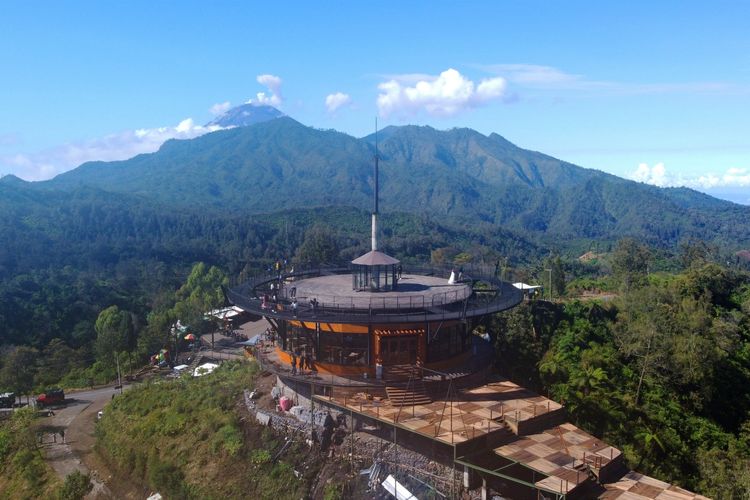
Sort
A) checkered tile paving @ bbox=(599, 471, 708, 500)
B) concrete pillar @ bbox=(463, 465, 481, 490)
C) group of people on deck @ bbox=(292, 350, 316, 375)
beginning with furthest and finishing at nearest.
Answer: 1. group of people on deck @ bbox=(292, 350, 316, 375)
2. concrete pillar @ bbox=(463, 465, 481, 490)
3. checkered tile paving @ bbox=(599, 471, 708, 500)

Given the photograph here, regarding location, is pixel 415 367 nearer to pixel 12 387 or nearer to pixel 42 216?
pixel 12 387

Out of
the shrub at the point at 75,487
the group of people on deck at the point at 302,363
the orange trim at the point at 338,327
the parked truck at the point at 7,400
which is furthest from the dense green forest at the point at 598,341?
the shrub at the point at 75,487

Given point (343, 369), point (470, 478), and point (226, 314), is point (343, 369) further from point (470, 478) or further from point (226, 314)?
point (226, 314)

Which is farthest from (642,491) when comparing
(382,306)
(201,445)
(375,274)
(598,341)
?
(598,341)

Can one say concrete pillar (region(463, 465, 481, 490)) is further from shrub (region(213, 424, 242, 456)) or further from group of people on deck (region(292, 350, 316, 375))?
shrub (region(213, 424, 242, 456))

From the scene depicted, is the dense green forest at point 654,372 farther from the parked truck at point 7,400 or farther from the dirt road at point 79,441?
the parked truck at point 7,400

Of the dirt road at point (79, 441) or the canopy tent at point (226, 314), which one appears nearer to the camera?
the dirt road at point (79, 441)

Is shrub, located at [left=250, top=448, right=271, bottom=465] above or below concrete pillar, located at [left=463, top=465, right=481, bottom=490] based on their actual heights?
below

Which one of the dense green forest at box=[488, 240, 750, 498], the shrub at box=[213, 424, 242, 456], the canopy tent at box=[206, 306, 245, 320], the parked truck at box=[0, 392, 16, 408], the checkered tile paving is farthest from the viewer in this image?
the canopy tent at box=[206, 306, 245, 320]

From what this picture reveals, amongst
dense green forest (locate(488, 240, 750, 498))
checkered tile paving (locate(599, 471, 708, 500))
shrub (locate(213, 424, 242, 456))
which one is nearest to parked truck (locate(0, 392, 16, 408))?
shrub (locate(213, 424, 242, 456))
